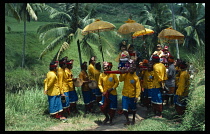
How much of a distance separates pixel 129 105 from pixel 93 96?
2217mm

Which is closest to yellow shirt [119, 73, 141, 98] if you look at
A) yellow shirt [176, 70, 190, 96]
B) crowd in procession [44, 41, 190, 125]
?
crowd in procession [44, 41, 190, 125]

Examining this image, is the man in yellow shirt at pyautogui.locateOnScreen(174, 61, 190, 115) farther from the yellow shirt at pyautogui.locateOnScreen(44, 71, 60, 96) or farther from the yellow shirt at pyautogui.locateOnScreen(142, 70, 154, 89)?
A: the yellow shirt at pyautogui.locateOnScreen(44, 71, 60, 96)

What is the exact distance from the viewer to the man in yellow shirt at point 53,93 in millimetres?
7375

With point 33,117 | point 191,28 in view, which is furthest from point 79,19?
point 191,28

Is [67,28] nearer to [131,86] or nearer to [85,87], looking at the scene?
[85,87]

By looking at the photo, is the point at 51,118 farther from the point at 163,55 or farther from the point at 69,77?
the point at 163,55

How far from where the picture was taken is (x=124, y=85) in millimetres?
6930

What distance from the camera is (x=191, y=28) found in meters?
33.5

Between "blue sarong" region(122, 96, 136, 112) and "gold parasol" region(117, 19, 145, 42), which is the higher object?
"gold parasol" region(117, 19, 145, 42)

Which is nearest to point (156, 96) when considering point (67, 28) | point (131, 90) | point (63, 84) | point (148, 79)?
point (148, 79)

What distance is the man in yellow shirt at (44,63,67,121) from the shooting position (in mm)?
7375

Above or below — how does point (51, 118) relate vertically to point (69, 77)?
below

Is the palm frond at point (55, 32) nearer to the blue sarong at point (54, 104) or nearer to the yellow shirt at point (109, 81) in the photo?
the blue sarong at point (54, 104)

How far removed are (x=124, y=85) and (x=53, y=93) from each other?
85.3 inches
